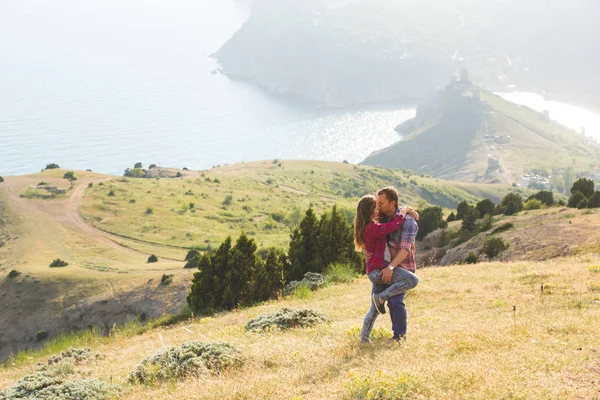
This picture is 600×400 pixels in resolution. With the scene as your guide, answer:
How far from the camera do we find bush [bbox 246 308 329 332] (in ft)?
46.6

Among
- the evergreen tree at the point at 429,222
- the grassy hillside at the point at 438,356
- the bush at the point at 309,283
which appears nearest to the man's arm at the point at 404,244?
the grassy hillside at the point at 438,356

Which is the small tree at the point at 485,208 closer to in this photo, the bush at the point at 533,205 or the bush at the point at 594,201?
the bush at the point at 533,205

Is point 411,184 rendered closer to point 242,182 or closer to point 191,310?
point 242,182

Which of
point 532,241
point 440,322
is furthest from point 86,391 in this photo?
point 532,241

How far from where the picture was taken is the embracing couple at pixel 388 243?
9.92 meters

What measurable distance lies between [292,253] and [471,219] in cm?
2065

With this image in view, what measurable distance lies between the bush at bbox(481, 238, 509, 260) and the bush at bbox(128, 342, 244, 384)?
23269mm

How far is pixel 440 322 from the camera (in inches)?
484

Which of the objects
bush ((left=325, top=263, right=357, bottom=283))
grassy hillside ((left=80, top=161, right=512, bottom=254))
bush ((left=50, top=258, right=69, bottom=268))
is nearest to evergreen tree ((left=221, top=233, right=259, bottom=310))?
bush ((left=325, top=263, right=357, bottom=283))

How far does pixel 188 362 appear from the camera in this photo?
1090 centimetres

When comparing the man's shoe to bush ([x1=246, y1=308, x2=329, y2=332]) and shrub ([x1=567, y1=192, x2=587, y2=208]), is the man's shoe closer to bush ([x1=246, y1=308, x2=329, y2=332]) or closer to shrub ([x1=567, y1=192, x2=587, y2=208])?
bush ([x1=246, y1=308, x2=329, y2=332])

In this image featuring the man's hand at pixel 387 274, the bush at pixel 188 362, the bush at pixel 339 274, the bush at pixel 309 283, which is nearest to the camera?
the man's hand at pixel 387 274

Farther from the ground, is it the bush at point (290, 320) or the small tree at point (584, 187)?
the small tree at point (584, 187)

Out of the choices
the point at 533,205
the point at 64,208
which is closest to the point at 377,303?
the point at 533,205
